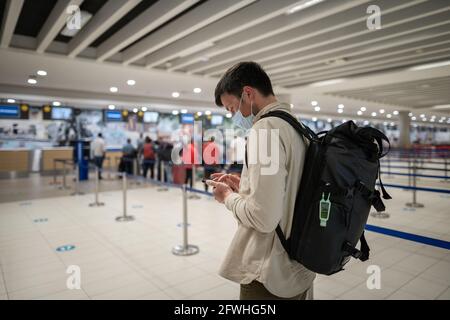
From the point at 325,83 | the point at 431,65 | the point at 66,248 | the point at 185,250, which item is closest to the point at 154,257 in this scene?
the point at 185,250

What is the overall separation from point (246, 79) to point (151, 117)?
685 inches

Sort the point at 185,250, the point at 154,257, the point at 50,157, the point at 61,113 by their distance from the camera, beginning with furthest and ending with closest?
the point at 61,113 < the point at 50,157 < the point at 185,250 < the point at 154,257

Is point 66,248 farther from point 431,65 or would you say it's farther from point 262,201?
point 431,65

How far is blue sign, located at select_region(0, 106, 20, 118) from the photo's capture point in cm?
1320

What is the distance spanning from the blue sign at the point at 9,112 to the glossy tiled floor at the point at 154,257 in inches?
334

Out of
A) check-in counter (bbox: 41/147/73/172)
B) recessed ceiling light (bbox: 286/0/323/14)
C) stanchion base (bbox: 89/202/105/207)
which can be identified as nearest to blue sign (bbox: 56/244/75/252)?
stanchion base (bbox: 89/202/105/207)

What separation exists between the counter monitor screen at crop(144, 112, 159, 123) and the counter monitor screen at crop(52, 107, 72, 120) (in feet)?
12.9

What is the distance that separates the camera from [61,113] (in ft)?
49.6

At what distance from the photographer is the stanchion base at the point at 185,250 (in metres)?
4.16

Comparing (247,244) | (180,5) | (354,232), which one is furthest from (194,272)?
(180,5)

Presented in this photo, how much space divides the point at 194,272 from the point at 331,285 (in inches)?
59.4

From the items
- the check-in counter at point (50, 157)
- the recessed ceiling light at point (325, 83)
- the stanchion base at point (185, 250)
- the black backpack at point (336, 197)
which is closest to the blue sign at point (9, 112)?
the check-in counter at point (50, 157)

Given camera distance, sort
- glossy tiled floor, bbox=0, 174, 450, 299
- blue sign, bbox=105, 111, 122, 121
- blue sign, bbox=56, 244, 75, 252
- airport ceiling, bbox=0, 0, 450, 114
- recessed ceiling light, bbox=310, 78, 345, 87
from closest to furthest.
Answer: glossy tiled floor, bbox=0, 174, 450, 299, blue sign, bbox=56, 244, 75, 252, airport ceiling, bbox=0, 0, 450, 114, recessed ceiling light, bbox=310, 78, 345, 87, blue sign, bbox=105, 111, 122, 121

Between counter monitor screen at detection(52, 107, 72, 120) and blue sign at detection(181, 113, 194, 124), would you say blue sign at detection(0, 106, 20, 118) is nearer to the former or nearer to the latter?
counter monitor screen at detection(52, 107, 72, 120)
